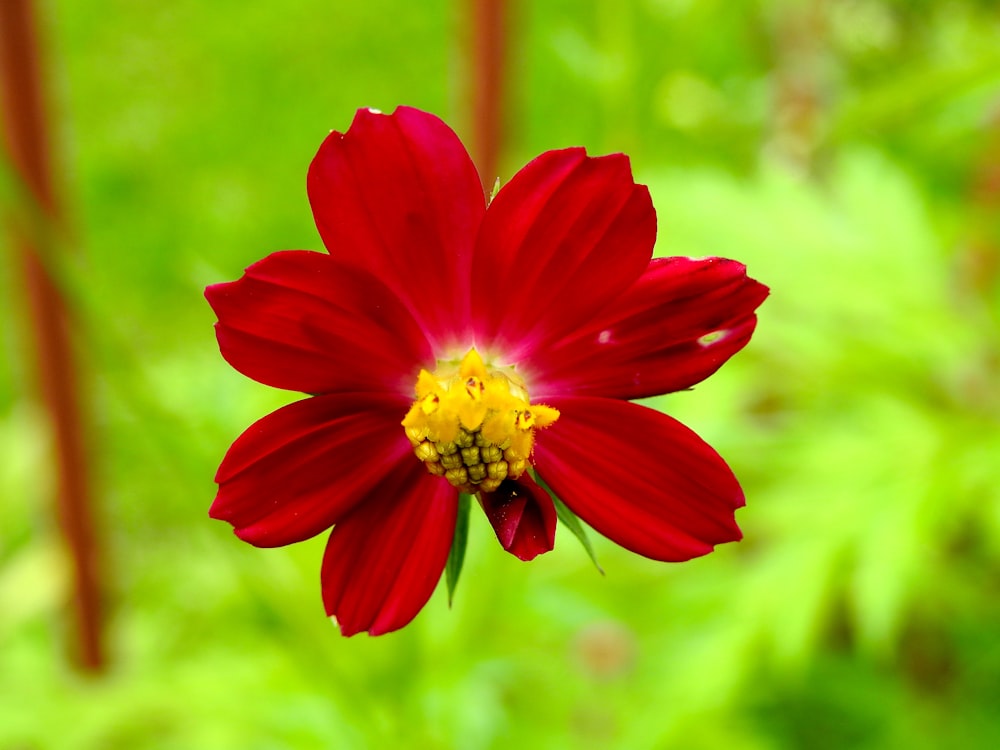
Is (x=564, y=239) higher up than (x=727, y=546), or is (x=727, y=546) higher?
(x=727, y=546)

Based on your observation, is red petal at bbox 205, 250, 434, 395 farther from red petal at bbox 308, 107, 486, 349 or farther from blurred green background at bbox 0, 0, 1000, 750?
blurred green background at bbox 0, 0, 1000, 750

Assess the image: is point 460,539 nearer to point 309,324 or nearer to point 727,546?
point 309,324

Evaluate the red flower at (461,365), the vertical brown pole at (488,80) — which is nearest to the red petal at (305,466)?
the red flower at (461,365)

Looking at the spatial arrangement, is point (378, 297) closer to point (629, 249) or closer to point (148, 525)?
point (629, 249)

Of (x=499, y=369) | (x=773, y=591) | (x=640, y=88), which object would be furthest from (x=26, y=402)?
(x=499, y=369)

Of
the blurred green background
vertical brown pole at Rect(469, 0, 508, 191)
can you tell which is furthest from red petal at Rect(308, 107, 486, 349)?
vertical brown pole at Rect(469, 0, 508, 191)

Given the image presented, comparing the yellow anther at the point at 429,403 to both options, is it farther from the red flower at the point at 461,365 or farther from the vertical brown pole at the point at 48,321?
the vertical brown pole at the point at 48,321

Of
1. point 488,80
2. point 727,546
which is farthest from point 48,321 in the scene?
point 727,546
